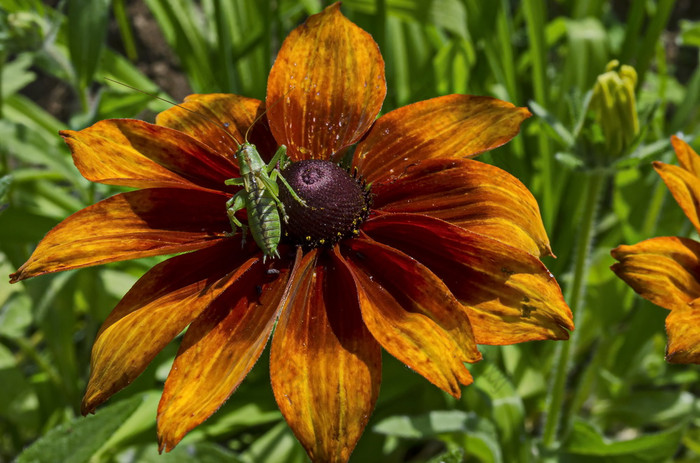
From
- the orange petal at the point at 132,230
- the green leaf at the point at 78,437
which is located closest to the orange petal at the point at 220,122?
the orange petal at the point at 132,230

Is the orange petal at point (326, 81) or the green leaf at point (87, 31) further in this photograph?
the green leaf at point (87, 31)

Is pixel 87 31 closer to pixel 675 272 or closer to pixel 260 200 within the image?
pixel 260 200

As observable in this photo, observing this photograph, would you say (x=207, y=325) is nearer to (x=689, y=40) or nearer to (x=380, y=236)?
(x=380, y=236)

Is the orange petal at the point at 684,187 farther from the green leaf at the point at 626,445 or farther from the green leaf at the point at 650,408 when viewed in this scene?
the green leaf at the point at 650,408

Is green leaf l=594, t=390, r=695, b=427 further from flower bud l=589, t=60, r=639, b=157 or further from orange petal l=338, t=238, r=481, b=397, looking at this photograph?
orange petal l=338, t=238, r=481, b=397

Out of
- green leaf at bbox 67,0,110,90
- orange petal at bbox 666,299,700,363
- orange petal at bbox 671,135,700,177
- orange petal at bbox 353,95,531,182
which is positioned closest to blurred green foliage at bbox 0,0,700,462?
green leaf at bbox 67,0,110,90

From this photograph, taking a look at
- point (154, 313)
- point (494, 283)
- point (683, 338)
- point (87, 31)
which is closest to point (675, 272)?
point (683, 338)

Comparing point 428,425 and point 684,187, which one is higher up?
point 684,187
